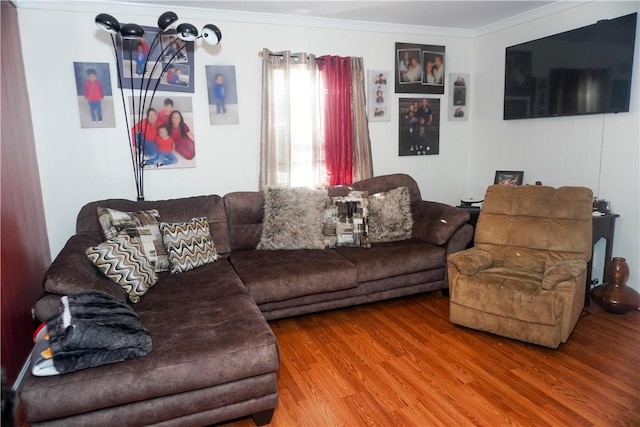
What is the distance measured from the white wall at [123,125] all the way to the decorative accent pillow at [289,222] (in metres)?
0.57

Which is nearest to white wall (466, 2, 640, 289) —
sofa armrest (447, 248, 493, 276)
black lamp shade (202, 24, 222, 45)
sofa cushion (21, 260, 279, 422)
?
sofa armrest (447, 248, 493, 276)

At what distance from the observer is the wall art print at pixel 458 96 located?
172 inches

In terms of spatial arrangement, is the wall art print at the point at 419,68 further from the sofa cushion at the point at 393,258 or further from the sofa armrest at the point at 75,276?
the sofa armrest at the point at 75,276

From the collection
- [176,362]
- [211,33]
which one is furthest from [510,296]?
[211,33]

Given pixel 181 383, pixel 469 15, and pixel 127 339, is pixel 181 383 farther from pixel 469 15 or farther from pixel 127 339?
pixel 469 15

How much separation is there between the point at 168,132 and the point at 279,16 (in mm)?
1404

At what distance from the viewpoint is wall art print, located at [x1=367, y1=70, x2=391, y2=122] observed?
4.00 metres

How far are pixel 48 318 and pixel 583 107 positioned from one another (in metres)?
3.85

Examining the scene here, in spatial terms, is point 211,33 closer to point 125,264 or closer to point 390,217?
point 125,264

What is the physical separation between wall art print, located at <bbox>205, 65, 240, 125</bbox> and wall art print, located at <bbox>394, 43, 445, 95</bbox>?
1.65 metres

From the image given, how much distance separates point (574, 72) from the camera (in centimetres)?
325

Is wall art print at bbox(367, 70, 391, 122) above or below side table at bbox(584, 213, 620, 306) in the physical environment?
above

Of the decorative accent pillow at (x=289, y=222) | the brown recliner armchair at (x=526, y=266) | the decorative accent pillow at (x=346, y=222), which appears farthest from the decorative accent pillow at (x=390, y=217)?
the brown recliner armchair at (x=526, y=266)

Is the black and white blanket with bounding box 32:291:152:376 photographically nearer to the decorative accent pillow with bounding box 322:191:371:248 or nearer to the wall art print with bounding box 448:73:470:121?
the decorative accent pillow with bounding box 322:191:371:248
